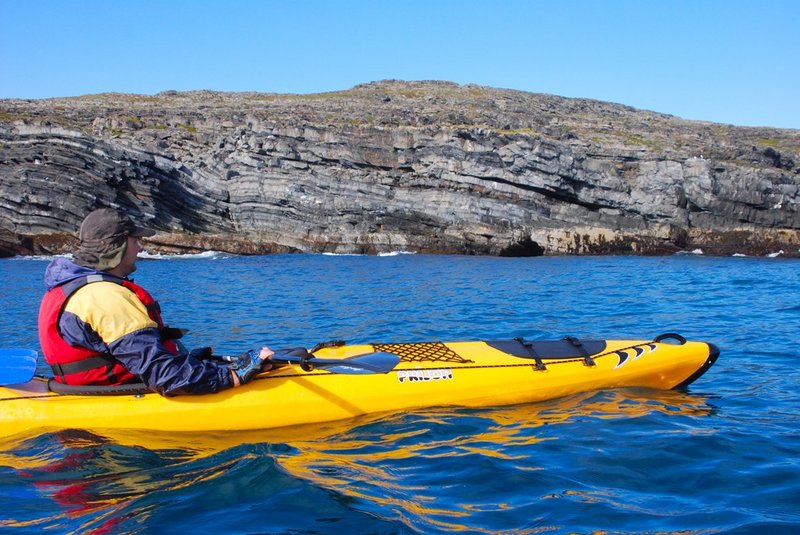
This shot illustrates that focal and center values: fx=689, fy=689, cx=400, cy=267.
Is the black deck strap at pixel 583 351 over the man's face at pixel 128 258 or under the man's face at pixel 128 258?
under

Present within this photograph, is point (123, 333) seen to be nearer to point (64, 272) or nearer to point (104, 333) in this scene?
point (104, 333)

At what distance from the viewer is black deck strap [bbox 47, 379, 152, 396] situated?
17.1 ft

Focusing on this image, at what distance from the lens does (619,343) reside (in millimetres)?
6988

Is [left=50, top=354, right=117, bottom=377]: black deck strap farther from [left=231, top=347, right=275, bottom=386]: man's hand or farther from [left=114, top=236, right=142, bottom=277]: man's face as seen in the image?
[left=231, top=347, right=275, bottom=386]: man's hand

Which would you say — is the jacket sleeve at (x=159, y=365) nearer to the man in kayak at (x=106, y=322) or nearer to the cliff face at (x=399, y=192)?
the man in kayak at (x=106, y=322)

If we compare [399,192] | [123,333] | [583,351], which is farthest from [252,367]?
[399,192]

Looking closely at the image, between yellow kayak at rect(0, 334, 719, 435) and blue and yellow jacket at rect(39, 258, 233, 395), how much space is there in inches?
9.7

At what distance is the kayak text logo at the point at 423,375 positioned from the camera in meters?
6.01

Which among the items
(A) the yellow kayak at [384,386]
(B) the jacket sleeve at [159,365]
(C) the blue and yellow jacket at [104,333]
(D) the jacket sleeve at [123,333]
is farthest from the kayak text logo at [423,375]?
(D) the jacket sleeve at [123,333]

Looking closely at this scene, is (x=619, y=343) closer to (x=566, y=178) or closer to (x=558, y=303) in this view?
(x=558, y=303)

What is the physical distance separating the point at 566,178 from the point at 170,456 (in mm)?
31293

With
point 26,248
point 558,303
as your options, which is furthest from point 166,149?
point 558,303

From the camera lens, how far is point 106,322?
4.78 meters

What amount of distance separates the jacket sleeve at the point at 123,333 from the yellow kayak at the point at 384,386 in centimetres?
37
